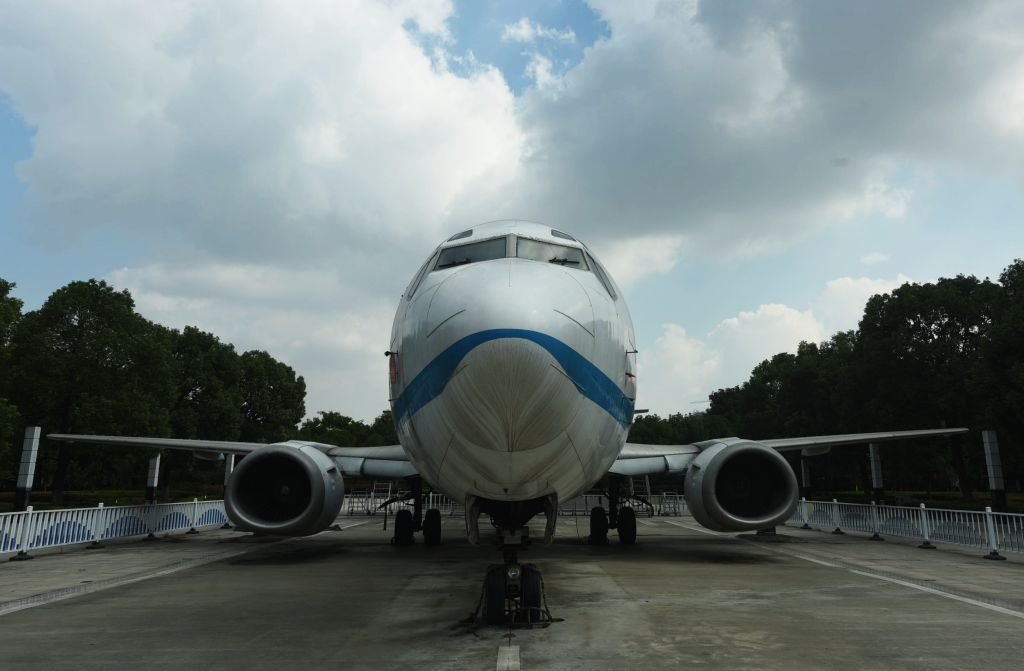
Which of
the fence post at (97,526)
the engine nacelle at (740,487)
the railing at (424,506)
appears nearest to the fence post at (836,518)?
the engine nacelle at (740,487)

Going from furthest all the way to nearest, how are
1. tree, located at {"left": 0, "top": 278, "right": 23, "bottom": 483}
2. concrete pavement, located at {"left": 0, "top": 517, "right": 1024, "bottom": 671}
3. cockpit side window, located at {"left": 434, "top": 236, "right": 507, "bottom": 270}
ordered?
tree, located at {"left": 0, "top": 278, "right": 23, "bottom": 483} < cockpit side window, located at {"left": 434, "top": 236, "right": 507, "bottom": 270} < concrete pavement, located at {"left": 0, "top": 517, "right": 1024, "bottom": 671}

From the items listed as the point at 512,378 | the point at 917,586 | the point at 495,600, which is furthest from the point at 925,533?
the point at 512,378

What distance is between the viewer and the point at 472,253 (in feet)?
19.4

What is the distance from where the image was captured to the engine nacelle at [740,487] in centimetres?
991

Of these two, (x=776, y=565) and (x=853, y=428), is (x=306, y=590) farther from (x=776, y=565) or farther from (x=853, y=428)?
(x=853, y=428)

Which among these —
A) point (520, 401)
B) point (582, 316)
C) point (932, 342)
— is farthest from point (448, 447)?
point (932, 342)

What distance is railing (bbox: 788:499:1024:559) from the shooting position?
11.8 meters

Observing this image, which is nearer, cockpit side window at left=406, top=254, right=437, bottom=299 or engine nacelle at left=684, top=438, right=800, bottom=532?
cockpit side window at left=406, top=254, right=437, bottom=299

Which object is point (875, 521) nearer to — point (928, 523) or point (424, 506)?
point (928, 523)

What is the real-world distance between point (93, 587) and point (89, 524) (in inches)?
250

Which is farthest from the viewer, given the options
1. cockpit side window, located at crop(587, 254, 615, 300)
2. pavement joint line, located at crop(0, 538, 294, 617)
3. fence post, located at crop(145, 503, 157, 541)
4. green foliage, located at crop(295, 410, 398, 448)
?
green foliage, located at crop(295, 410, 398, 448)

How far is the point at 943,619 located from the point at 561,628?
3556 mm

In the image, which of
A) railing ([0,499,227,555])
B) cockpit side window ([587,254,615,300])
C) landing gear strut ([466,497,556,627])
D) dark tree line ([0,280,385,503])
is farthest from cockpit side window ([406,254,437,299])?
dark tree line ([0,280,385,503])

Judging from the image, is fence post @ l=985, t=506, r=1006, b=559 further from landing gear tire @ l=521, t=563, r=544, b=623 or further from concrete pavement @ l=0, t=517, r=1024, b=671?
landing gear tire @ l=521, t=563, r=544, b=623
